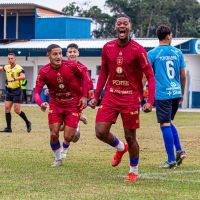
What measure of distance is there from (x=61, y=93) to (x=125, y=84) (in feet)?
6.69

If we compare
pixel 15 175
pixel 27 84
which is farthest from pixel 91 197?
pixel 27 84

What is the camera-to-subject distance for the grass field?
9.32 metres

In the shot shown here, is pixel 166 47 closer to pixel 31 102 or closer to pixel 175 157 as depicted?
pixel 175 157

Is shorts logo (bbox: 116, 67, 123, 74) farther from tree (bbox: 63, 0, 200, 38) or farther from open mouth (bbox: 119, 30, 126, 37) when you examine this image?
tree (bbox: 63, 0, 200, 38)

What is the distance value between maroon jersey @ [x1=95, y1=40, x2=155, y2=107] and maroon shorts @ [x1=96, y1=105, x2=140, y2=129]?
7 cm

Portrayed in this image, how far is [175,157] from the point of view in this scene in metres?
12.8

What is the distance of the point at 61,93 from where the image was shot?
41.3ft

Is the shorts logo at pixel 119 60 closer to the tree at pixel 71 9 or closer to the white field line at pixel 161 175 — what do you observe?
the white field line at pixel 161 175

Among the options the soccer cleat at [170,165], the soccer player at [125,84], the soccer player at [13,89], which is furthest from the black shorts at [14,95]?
the soccer player at [125,84]

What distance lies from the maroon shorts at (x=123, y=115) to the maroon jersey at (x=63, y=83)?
1.59 meters

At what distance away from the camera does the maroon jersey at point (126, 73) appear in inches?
420

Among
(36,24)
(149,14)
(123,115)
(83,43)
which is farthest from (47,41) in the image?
(123,115)

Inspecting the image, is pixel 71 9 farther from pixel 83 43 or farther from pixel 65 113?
pixel 65 113

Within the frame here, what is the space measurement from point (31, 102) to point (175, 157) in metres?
42.6
